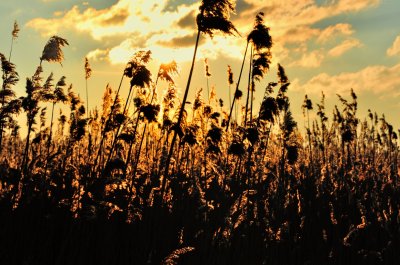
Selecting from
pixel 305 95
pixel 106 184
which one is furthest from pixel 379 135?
pixel 106 184

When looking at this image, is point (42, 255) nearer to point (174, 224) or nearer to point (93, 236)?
point (93, 236)

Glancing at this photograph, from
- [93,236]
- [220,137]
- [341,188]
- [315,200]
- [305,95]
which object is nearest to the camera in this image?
[93,236]

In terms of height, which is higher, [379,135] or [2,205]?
[379,135]

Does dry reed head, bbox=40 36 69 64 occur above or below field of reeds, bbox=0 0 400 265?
above

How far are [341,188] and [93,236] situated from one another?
745 centimetres

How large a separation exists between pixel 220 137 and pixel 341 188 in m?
4.76

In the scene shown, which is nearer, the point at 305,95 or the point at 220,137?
the point at 220,137

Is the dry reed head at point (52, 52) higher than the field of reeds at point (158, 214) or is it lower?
higher

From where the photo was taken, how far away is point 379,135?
2525 cm

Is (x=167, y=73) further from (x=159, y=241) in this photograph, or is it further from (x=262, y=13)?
(x=262, y=13)

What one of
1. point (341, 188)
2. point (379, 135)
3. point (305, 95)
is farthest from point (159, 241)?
point (379, 135)

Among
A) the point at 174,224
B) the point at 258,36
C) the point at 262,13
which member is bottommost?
the point at 174,224

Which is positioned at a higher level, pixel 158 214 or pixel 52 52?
pixel 52 52

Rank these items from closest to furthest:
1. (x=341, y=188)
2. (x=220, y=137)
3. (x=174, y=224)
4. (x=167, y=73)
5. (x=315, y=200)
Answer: (x=167, y=73), (x=174, y=224), (x=220, y=137), (x=315, y=200), (x=341, y=188)
